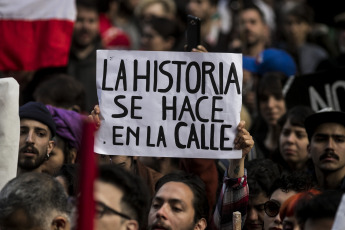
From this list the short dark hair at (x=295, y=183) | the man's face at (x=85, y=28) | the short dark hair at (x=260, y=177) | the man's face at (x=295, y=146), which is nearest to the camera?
the short dark hair at (x=295, y=183)

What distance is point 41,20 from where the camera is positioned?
32.0 ft

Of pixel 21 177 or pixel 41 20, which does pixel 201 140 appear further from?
pixel 41 20

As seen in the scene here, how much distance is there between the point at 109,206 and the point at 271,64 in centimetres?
596

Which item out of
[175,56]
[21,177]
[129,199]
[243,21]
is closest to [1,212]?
[21,177]

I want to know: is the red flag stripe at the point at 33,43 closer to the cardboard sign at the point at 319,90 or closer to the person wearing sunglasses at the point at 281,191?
the cardboard sign at the point at 319,90

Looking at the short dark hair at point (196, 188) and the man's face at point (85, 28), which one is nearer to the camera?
the short dark hair at point (196, 188)

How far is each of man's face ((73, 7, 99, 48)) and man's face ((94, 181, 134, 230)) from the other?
20.9 ft

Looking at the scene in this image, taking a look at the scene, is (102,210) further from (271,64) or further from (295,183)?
(271,64)

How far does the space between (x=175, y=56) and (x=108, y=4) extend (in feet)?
22.1

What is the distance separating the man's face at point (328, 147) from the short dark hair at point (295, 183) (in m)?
0.43

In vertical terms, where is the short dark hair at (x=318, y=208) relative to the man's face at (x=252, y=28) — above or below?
below

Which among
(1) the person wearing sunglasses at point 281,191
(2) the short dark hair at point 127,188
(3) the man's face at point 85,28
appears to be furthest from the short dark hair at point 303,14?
(2) the short dark hair at point 127,188

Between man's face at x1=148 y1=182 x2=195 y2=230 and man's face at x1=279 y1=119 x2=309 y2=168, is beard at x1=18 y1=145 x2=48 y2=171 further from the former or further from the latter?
man's face at x1=279 y1=119 x2=309 y2=168

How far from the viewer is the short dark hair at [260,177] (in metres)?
7.16
